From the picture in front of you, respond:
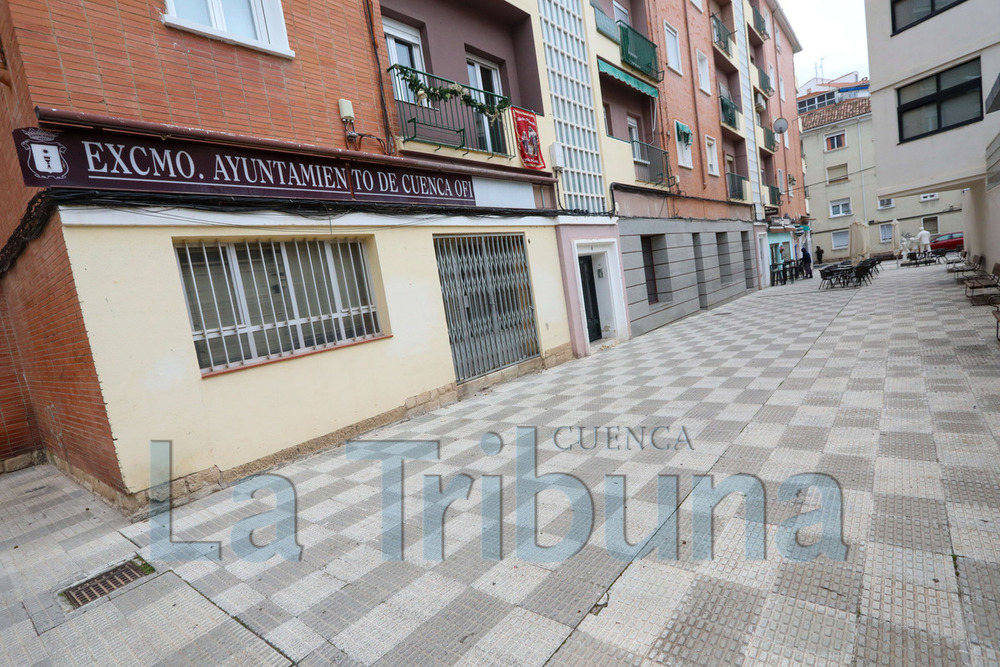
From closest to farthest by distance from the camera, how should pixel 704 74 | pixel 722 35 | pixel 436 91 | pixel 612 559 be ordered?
pixel 612 559 → pixel 436 91 → pixel 704 74 → pixel 722 35

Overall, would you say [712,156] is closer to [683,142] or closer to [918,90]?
[683,142]

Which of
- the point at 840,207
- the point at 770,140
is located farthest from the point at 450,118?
the point at 840,207

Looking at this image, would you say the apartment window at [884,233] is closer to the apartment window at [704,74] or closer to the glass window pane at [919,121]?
the apartment window at [704,74]

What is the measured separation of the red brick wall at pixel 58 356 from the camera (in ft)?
13.5

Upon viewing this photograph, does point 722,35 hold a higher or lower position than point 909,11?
higher

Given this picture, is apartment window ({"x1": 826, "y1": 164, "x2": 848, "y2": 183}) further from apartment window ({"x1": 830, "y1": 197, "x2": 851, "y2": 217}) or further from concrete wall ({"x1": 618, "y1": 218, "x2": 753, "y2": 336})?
concrete wall ({"x1": 618, "y1": 218, "x2": 753, "y2": 336})

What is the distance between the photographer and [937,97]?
11688 mm

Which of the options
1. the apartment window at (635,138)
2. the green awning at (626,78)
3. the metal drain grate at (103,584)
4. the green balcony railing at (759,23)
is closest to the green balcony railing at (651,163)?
the apartment window at (635,138)

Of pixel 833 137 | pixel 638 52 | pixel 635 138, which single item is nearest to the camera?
pixel 638 52

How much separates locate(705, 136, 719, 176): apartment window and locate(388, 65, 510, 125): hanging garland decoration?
1085cm

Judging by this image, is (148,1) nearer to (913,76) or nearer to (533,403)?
(533,403)

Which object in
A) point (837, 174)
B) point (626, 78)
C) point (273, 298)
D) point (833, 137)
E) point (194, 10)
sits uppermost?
point (833, 137)

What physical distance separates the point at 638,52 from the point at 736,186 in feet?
27.7

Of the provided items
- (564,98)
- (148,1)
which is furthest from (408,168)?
(564,98)
